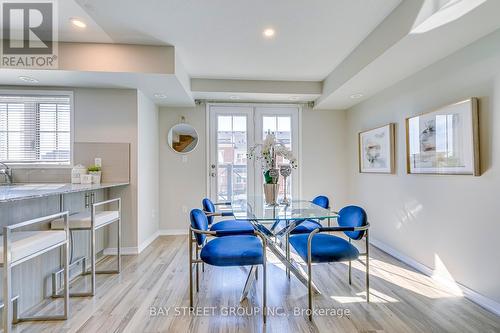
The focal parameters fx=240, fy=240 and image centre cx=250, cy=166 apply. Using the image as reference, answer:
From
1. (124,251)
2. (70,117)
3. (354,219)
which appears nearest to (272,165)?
(354,219)

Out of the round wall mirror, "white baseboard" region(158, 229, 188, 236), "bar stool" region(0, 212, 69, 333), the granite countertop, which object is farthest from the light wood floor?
the round wall mirror

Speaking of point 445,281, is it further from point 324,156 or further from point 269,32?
point 269,32

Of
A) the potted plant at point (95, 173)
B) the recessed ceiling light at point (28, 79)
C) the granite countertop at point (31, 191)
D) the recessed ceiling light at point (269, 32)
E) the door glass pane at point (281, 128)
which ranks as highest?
the recessed ceiling light at point (269, 32)

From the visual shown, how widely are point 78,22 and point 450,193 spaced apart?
3954mm

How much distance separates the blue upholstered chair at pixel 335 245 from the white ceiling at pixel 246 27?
178 cm

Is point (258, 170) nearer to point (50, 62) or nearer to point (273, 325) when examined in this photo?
point (273, 325)

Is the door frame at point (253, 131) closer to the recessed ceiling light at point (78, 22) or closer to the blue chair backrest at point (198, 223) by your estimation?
the recessed ceiling light at point (78, 22)

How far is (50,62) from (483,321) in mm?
4633

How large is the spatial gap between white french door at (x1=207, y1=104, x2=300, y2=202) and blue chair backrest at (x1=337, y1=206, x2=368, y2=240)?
2.14 m

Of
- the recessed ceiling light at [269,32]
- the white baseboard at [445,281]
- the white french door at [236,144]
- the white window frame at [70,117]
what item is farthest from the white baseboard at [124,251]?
the white baseboard at [445,281]

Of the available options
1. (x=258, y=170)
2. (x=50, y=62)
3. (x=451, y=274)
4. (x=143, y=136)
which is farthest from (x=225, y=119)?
(x=451, y=274)

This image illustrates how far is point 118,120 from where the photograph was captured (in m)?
3.28

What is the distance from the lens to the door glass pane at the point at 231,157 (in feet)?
14.2

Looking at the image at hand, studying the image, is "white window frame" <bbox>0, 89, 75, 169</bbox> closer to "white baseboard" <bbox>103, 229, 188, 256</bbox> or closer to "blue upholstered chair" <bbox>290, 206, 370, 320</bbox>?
"white baseboard" <bbox>103, 229, 188, 256</bbox>
